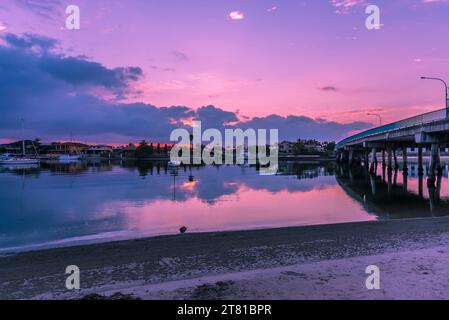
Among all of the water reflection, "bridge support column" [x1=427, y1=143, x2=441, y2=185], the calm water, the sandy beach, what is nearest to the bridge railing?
"bridge support column" [x1=427, y1=143, x2=441, y2=185]

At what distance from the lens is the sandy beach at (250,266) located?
7531mm

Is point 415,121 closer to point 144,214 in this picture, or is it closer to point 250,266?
point 144,214

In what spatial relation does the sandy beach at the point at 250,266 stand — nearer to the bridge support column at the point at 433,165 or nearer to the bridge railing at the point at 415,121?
the bridge railing at the point at 415,121

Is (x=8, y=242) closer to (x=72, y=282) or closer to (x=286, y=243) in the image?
(x=72, y=282)

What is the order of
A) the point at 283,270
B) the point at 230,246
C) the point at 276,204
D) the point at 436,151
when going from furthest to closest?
the point at 436,151, the point at 276,204, the point at 230,246, the point at 283,270

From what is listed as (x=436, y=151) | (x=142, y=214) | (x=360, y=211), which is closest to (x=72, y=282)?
(x=142, y=214)

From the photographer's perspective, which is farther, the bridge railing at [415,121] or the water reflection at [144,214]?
the bridge railing at [415,121]

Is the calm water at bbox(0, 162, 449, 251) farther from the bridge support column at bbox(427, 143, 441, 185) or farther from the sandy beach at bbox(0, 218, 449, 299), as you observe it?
the bridge support column at bbox(427, 143, 441, 185)

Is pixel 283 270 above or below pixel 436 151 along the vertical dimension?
below

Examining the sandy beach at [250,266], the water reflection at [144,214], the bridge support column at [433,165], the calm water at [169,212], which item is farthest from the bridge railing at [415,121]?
the sandy beach at [250,266]

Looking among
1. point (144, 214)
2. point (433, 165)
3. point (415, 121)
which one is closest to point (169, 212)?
point (144, 214)

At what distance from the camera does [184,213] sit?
25359mm

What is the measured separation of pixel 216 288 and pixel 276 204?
74.3 feet
